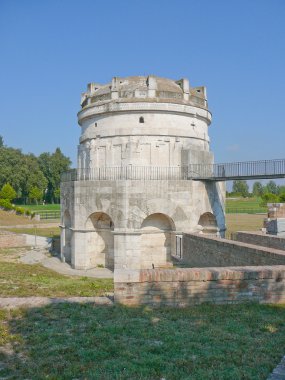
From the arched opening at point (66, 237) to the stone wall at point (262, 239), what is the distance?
9.75m

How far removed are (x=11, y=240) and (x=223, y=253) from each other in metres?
19.5

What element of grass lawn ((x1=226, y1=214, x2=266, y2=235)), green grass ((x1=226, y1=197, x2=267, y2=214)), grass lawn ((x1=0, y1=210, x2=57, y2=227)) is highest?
green grass ((x1=226, y1=197, x2=267, y2=214))

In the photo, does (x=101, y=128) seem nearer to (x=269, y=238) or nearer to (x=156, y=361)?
(x=269, y=238)

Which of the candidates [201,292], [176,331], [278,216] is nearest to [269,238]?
[278,216]

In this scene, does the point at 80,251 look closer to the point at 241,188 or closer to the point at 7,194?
the point at 7,194

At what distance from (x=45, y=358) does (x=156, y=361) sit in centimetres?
155

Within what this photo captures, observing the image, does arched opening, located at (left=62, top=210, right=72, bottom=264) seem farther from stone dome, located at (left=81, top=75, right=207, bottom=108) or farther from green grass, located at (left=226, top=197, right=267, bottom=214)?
green grass, located at (left=226, top=197, right=267, bottom=214)

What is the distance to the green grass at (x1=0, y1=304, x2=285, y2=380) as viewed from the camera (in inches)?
204

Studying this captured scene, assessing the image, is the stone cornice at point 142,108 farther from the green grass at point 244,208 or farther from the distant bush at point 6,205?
the green grass at point 244,208

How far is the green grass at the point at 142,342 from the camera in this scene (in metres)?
5.18

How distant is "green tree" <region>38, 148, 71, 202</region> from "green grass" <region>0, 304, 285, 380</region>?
239 feet

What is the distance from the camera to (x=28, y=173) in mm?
68438

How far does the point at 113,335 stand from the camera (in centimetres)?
654

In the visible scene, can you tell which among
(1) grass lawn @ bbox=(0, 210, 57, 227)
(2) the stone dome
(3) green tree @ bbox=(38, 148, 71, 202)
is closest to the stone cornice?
(2) the stone dome
